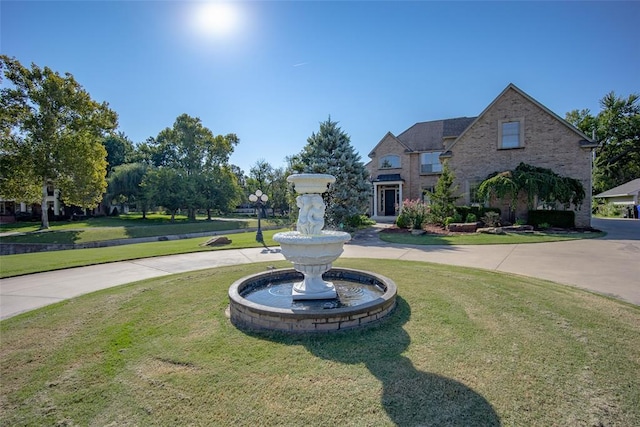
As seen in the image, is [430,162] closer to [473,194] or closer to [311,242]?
[473,194]

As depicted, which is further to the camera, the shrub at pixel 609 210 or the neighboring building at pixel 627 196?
the shrub at pixel 609 210

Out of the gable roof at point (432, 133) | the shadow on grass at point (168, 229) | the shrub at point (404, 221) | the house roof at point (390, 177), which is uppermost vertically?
the gable roof at point (432, 133)

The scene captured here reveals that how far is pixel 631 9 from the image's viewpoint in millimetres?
11305

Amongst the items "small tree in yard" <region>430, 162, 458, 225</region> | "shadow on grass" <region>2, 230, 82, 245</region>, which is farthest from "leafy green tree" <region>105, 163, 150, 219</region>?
"small tree in yard" <region>430, 162, 458, 225</region>

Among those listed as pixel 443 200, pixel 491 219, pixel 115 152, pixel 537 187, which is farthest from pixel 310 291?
pixel 115 152

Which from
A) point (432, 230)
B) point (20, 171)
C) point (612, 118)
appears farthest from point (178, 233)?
point (612, 118)

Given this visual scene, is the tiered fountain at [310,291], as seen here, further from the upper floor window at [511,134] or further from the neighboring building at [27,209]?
the neighboring building at [27,209]

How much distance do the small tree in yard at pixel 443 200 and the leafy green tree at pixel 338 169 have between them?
449cm

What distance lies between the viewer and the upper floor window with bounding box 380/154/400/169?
27675mm

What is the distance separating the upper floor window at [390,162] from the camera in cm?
2767

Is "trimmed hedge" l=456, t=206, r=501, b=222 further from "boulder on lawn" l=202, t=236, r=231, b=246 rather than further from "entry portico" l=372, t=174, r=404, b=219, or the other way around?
"boulder on lawn" l=202, t=236, r=231, b=246

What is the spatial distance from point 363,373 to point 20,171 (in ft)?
88.3

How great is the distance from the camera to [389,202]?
92.1 feet

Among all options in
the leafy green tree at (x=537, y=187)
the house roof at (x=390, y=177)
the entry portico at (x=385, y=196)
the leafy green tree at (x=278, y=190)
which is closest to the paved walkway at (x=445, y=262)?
the leafy green tree at (x=537, y=187)
